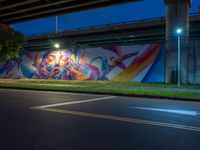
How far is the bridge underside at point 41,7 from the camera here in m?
29.4

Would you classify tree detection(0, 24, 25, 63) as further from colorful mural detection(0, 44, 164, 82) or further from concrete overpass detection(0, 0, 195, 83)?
concrete overpass detection(0, 0, 195, 83)

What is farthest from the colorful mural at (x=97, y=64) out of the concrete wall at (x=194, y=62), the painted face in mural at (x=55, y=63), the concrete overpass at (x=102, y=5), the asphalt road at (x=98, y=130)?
the asphalt road at (x=98, y=130)

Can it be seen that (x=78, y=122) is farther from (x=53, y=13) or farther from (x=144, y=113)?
(x=53, y=13)

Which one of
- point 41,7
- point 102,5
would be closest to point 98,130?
point 102,5

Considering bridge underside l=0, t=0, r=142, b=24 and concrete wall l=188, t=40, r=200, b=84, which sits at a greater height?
bridge underside l=0, t=0, r=142, b=24

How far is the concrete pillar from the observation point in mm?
22344

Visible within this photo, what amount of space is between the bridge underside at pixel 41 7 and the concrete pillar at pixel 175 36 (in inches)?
240

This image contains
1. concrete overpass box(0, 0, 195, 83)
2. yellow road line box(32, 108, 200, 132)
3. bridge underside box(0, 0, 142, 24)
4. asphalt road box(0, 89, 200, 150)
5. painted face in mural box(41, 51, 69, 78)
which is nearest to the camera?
asphalt road box(0, 89, 200, 150)

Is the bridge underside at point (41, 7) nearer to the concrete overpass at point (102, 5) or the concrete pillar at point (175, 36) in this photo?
the concrete overpass at point (102, 5)

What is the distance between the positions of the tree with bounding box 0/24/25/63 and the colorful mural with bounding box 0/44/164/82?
7294mm

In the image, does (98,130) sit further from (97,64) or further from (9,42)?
(97,64)

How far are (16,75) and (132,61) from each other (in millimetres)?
17249

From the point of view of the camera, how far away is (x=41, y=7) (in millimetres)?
31406

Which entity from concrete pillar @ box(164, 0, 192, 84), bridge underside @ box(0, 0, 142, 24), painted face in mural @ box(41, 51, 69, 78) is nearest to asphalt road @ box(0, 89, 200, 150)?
concrete pillar @ box(164, 0, 192, 84)
